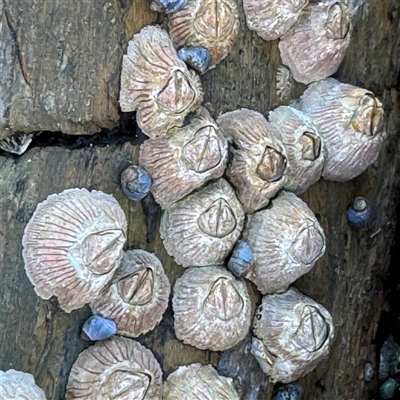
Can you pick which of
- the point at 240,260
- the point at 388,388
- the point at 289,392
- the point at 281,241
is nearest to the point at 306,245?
the point at 281,241

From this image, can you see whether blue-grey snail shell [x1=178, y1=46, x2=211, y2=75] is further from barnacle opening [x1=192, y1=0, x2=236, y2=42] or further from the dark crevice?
the dark crevice

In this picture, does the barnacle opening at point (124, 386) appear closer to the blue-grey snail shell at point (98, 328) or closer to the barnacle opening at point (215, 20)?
the blue-grey snail shell at point (98, 328)

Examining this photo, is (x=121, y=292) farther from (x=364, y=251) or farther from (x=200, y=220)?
(x=364, y=251)

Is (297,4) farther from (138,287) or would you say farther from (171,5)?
(138,287)

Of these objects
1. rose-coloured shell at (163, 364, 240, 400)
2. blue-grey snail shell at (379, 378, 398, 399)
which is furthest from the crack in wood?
blue-grey snail shell at (379, 378, 398, 399)

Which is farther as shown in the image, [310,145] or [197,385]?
[310,145]

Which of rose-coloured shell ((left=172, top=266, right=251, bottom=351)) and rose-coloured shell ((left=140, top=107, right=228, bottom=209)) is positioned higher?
rose-coloured shell ((left=140, top=107, right=228, bottom=209))

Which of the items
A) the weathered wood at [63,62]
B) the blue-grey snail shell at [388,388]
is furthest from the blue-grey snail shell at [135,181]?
the blue-grey snail shell at [388,388]
